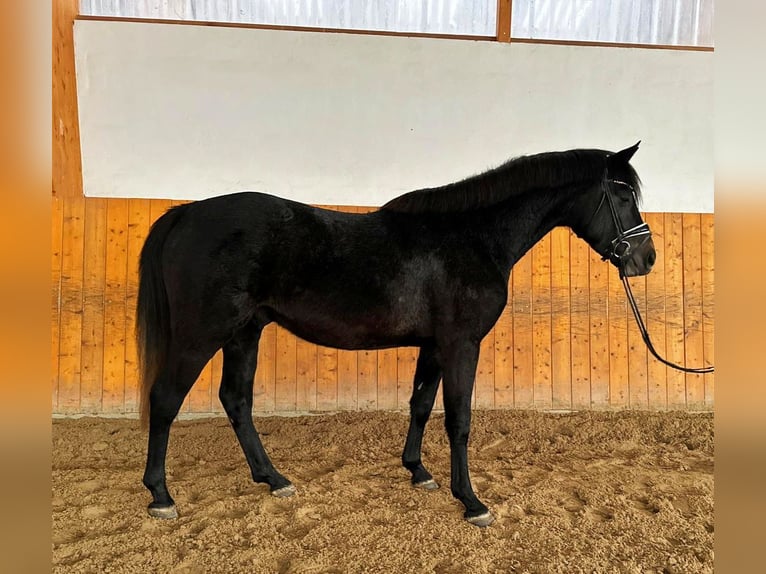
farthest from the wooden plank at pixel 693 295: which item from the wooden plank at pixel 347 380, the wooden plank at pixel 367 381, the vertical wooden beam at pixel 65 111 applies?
the vertical wooden beam at pixel 65 111

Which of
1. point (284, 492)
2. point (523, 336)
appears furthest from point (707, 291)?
point (284, 492)

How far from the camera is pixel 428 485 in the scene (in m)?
2.89

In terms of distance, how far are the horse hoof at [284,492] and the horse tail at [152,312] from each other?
0.78m

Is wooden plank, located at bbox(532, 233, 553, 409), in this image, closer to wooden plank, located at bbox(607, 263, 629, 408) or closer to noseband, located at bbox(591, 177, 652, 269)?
wooden plank, located at bbox(607, 263, 629, 408)

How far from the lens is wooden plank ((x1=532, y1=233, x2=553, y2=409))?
476 centimetres

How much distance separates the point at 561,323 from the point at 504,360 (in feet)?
2.19

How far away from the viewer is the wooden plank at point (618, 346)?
15.7ft

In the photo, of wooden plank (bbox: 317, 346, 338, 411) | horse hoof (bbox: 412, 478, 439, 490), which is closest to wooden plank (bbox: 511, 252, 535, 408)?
wooden plank (bbox: 317, 346, 338, 411)

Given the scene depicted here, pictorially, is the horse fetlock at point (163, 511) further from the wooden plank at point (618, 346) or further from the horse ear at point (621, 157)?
the wooden plank at point (618, 346)

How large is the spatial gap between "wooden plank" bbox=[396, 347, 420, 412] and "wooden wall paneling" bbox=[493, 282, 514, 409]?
2.65 ft

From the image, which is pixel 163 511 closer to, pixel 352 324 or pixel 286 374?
pixel 352 324

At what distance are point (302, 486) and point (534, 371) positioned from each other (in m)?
2.73

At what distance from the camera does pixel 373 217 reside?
275 centimetres
